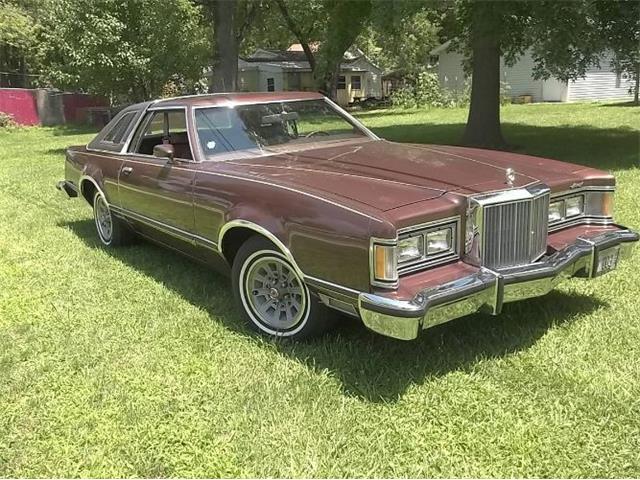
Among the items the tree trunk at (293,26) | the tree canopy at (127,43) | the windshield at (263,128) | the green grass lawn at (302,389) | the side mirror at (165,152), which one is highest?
the tree trunk at (293,26)

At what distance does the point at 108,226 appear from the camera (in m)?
6.43

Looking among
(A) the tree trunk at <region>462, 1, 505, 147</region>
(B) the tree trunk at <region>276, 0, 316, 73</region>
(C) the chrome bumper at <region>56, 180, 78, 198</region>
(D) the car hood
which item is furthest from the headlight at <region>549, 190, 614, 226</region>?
(B) the tree trunk at <region>276, 0, 316, 73</region>

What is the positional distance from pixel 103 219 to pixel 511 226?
4489mm

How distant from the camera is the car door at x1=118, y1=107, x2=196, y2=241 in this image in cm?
464

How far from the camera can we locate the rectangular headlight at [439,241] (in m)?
3.40

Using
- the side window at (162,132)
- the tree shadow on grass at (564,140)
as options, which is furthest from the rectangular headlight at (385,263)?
the tree shadow on grass at (564,140)

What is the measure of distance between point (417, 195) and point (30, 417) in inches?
92.8

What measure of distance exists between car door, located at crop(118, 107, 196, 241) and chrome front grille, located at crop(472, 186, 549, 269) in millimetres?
2113

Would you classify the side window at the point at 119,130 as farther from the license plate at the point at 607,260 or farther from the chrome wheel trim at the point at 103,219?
the license plate at the point at 607,260

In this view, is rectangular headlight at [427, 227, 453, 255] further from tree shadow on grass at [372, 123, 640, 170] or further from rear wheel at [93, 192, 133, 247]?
tree shadow on grass at [372, 123, 640, 170]

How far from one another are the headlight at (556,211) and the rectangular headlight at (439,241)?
0.98 metres

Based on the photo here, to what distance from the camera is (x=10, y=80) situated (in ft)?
127

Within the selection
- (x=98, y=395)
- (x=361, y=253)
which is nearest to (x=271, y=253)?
(x=361, y=253)

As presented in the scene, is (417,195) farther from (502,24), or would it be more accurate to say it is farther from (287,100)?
(502,24)
